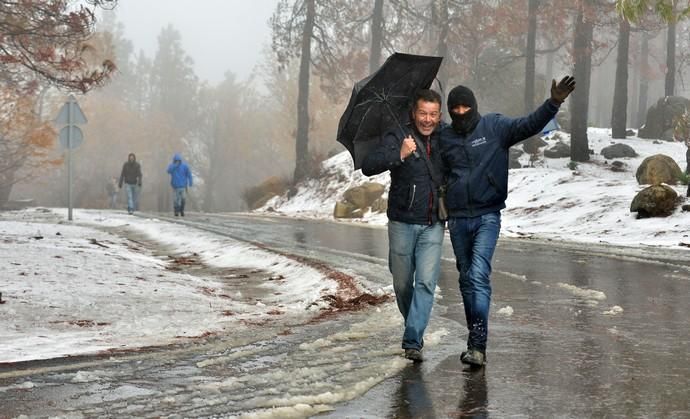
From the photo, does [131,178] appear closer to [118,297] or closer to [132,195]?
[132,195]

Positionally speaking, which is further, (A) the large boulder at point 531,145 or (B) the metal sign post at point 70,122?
(A) the large boulder at point 531,145

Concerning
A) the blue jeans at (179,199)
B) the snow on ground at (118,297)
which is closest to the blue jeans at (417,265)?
the snow on ground at (118,297)

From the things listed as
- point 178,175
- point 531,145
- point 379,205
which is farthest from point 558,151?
point 178,175

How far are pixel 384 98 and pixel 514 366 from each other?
2.07 m

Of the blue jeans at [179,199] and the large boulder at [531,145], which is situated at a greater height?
the large boulder at [531,145]

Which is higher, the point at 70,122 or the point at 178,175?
the point at 70,122

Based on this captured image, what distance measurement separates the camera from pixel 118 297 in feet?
29.9

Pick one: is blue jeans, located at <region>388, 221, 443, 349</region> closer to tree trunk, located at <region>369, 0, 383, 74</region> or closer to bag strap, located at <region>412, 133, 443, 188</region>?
bag strap, located at <region>412, 133, 443, 188</region>

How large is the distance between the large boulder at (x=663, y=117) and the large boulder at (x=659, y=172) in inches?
539

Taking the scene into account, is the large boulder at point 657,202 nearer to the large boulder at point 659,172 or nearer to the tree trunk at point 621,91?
the large boulder at point 659,172

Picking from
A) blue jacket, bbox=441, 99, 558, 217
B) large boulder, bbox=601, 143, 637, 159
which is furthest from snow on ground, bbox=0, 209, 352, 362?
large boulder, bbox=601, 143, 637, 159

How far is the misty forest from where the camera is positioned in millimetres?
15789

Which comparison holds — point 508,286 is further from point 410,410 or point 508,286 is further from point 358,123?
point 410,410

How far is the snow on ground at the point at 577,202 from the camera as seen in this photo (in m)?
17.5
